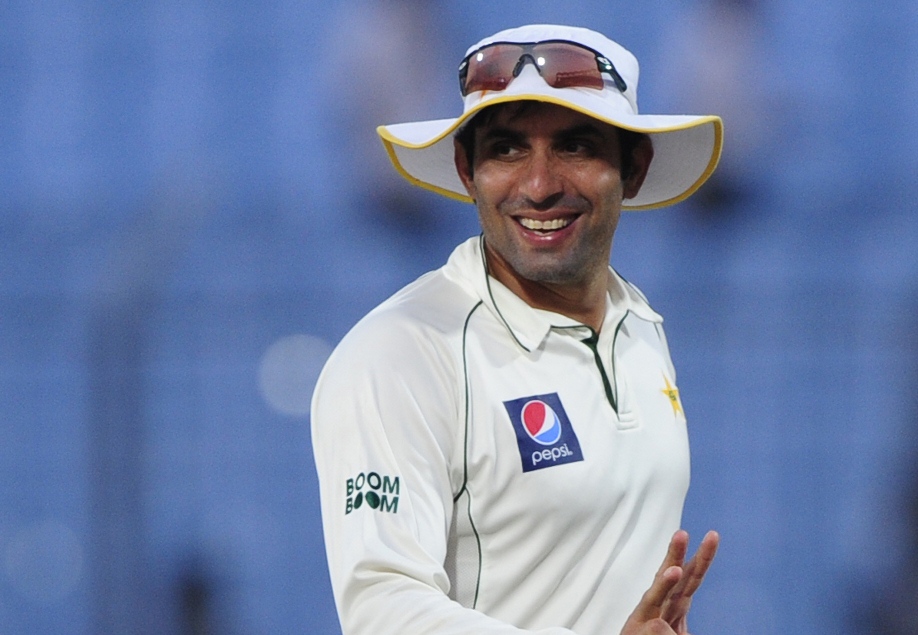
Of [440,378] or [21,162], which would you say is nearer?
[440,378]

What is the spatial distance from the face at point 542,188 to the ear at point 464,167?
60 millimetres

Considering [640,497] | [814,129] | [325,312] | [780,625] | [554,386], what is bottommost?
[780,625]

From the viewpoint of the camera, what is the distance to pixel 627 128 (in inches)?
80.8

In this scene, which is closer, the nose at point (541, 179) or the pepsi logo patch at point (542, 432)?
the pepsi logo patch at point (542, 432)

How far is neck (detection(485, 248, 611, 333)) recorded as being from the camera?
83.0 inches

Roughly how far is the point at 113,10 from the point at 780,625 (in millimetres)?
3013

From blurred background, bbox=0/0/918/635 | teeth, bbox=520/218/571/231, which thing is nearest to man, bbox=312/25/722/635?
teeth, bbox=520/218/571/231

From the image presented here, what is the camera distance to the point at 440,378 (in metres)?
1.89

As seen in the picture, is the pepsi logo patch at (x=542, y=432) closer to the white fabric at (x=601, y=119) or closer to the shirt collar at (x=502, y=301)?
the shirt collar at (x=502, y=301)

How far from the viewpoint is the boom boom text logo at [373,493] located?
1.75 meters

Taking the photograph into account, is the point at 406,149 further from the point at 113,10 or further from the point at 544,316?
the point at 113,10

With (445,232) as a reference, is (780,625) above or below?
below

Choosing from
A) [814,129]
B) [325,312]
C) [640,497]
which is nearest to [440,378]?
[640,497]

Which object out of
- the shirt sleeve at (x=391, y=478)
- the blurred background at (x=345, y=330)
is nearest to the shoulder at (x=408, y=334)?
the shirt sleeve at (x=391, y=478)
